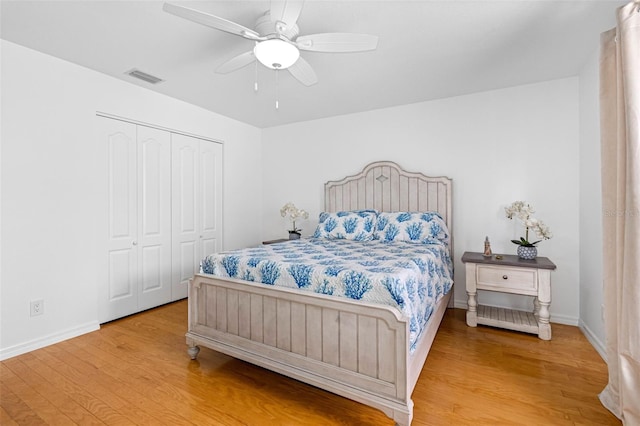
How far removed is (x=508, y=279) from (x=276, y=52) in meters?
2.74

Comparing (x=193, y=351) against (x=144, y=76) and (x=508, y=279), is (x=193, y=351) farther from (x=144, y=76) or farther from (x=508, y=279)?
(x=508, y=279)

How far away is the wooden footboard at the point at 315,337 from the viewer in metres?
1.58

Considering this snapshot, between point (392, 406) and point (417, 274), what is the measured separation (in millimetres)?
772

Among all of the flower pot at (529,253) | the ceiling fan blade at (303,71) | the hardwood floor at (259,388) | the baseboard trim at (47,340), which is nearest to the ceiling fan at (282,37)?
the ceiling fan blade at (303,71)

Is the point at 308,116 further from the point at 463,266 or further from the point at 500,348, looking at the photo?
the point at 500,348

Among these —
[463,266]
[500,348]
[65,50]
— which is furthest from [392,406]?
[65,50]

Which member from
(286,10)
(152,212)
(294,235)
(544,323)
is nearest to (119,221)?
(152,212)

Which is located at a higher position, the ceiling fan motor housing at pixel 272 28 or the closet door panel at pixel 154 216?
the ceiling fan motor housing at pixel 272 28

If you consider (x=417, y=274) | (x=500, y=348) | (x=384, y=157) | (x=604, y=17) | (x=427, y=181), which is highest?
(x=604, y=17)

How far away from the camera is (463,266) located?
3.49 m

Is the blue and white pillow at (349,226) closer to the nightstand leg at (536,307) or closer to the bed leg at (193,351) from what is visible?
the nightstand leg at (536,307)

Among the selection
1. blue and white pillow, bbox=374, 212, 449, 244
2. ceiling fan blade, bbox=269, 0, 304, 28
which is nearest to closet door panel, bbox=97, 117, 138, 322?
ceiling fan blade, bbox=269, 0, 304, 28

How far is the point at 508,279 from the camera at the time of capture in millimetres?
2822

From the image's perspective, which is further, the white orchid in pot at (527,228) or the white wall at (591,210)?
the white orchid in pot at (527,228)
